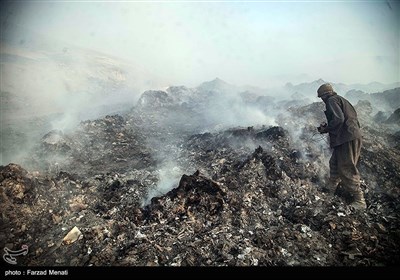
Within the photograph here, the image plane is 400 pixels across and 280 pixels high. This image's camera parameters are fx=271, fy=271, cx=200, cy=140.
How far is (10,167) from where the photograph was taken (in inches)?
179

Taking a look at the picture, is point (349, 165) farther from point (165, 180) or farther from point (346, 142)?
point (165, 180)

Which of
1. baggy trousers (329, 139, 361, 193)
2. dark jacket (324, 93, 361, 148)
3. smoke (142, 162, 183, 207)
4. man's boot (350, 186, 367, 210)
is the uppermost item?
dark jacket (324, 93, 361, 148)

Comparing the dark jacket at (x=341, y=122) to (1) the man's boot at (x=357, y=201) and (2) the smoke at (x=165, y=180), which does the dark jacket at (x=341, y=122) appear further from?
(2) the smoke at (x=165, y=180)

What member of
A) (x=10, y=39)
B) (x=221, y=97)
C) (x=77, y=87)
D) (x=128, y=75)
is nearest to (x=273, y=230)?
(x=221, y=97)

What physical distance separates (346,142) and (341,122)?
341mm

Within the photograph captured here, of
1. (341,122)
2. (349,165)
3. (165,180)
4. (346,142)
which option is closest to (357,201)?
Result: (349,165)

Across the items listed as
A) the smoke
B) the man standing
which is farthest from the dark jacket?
the smoke

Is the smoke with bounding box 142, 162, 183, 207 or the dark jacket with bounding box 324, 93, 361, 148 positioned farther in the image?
the smoke with bounding box 142, 162, 183, 207

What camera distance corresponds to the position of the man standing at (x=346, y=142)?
4375 millimetres

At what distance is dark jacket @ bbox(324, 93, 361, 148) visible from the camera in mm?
4398

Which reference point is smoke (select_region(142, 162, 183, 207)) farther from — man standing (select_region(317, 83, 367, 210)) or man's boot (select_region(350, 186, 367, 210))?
man's boot (select_region(350, 186, 367, 210))

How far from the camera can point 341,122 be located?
→ 4.39 m

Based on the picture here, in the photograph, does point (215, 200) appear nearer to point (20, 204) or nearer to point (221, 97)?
point (20, 204)

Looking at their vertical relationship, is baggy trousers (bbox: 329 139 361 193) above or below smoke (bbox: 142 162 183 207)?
above
